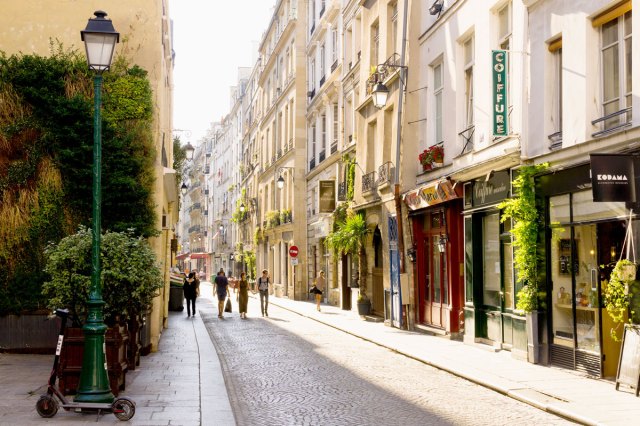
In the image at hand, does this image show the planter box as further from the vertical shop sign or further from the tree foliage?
the vertical shop sign

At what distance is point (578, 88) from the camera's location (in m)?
12.6

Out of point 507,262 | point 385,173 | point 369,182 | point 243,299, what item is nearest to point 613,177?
point 507,262

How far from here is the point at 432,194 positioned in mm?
Result: 19266

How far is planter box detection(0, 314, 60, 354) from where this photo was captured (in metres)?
15.3

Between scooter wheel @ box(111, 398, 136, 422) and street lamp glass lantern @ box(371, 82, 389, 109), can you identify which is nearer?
scooter wheel @ box(111, 398, 136, 422)

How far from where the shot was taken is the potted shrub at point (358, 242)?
86.4ft

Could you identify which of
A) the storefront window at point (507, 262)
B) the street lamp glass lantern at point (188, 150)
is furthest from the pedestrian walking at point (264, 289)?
the storefront window at point (507, 262)

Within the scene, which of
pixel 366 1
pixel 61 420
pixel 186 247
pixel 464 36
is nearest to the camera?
pixel 61 420

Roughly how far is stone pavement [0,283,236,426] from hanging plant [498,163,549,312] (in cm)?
537

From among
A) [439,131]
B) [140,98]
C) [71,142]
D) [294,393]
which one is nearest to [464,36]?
[439,131]

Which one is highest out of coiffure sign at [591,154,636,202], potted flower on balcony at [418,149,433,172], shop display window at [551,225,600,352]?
potted flower on balcony at [418,149,433,172]

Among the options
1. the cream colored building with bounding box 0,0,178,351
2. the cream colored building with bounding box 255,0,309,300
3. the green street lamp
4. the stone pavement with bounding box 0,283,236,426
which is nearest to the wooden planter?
the stone pavement with bounding box 0,283,236,426

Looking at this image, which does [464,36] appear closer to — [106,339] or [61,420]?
[106,339]

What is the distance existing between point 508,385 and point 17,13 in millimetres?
12019
